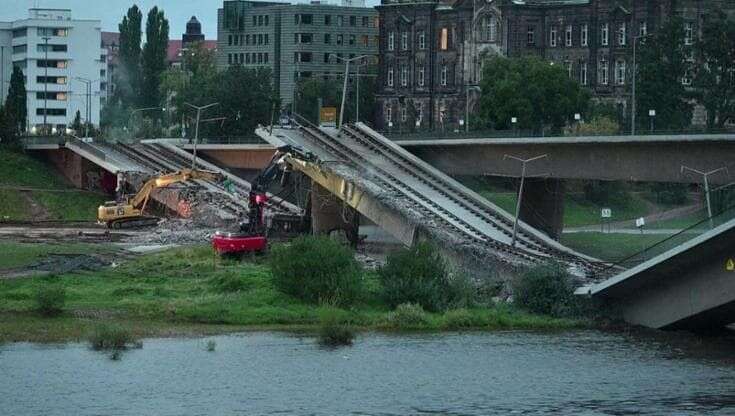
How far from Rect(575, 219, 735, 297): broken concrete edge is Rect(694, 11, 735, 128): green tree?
217ft

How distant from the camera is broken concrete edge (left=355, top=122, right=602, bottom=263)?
285 ft

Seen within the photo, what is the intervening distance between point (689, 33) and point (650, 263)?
8495 cm

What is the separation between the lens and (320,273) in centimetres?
7394

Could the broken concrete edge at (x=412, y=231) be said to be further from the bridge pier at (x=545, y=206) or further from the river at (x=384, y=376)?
Answer: the river at (x=384, y=376)

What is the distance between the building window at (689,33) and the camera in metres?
147

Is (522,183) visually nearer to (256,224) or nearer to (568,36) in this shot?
(256,224)

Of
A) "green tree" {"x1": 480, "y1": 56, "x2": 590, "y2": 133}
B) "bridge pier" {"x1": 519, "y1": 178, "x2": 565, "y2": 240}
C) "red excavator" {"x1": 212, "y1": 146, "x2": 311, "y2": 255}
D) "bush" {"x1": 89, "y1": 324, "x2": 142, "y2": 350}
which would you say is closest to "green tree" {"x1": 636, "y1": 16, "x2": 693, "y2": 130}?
"green tree" {"x1": 480, "y1": 56, "x2": 590, "y2": 133}

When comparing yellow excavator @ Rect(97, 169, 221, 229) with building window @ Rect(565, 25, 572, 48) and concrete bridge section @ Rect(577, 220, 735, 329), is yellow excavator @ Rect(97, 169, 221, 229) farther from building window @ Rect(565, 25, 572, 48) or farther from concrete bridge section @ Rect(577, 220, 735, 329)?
building window @ Rect(565, 25, 572, 48)

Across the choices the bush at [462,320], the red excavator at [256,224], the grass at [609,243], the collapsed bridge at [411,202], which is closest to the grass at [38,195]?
the collapsed bridge at [411,202]

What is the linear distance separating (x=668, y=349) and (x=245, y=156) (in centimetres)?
7548

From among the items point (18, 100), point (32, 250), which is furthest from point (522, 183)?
point (18, 100)

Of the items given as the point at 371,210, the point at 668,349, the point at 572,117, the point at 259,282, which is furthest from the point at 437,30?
the point at 668,349

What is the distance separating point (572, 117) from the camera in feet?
476

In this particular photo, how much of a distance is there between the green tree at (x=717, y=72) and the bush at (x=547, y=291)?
212 ft
